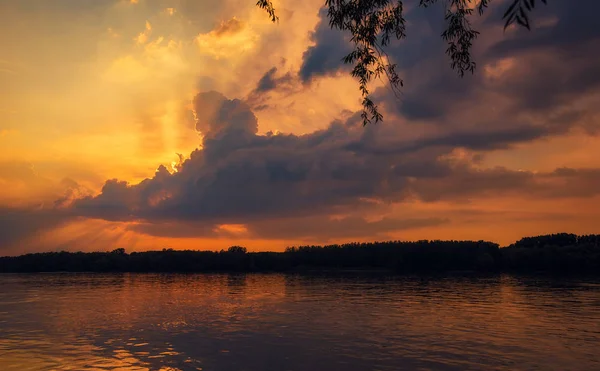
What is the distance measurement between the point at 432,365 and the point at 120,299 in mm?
70048

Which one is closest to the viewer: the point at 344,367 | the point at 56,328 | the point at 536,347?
the point at 344,367

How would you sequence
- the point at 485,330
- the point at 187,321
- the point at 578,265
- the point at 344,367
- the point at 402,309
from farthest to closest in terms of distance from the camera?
1. the point at 578,265
2. the point at 402,309
3. the point at 187,321
4. the point at 485,330
5. the point at 344,367

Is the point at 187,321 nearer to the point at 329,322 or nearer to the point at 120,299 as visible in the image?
the point at 329,322

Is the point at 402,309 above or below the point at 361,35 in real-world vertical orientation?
below

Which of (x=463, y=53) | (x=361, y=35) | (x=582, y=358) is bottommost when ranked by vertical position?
(x=582, y=358)

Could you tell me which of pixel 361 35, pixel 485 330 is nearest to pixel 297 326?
pixel 485 330

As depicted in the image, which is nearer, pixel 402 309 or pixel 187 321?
pixel 187 321

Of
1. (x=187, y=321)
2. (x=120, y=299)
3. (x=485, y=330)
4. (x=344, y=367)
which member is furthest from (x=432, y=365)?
(x=120, y=299)

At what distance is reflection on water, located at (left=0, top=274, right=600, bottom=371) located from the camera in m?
35.7

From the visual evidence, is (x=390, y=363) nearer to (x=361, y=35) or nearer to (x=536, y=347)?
(x=536, y=347)

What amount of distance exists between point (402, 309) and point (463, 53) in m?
54.2

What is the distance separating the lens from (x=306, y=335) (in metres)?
47.2

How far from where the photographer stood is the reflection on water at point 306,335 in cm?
3572

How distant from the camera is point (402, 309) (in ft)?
Answer: 226
